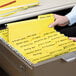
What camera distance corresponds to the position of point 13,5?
1290 mm

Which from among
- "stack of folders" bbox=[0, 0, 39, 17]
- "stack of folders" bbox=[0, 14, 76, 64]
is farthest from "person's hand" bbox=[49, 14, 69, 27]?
"stack of folders" bbox=[0, 0, 39, 17]

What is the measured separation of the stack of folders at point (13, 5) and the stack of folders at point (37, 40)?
0.78 ft

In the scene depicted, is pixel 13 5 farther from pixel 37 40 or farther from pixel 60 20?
pixel 37 40

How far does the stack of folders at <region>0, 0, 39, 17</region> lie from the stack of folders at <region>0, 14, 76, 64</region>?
0.24 m

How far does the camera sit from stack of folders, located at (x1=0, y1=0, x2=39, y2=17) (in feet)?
4.04

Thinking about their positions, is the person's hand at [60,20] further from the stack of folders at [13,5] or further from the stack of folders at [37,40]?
the stack of folders at [13,5]

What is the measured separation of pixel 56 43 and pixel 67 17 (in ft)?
1.16

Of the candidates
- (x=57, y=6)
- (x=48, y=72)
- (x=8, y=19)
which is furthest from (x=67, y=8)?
(x=48, y=72)

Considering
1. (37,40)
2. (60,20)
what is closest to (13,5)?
(60,20)

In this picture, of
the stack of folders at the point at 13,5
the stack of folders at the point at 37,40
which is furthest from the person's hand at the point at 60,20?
the stack of folders at the point at 13,5

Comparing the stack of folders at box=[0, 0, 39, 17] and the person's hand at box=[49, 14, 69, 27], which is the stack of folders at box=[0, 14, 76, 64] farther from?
the stack of folders at box=[0, 0, 39, 17]

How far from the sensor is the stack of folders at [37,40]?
34.5 inches

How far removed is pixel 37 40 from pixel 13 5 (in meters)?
0.40

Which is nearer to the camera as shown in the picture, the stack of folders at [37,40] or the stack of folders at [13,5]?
the stack of folders at [37,40]
